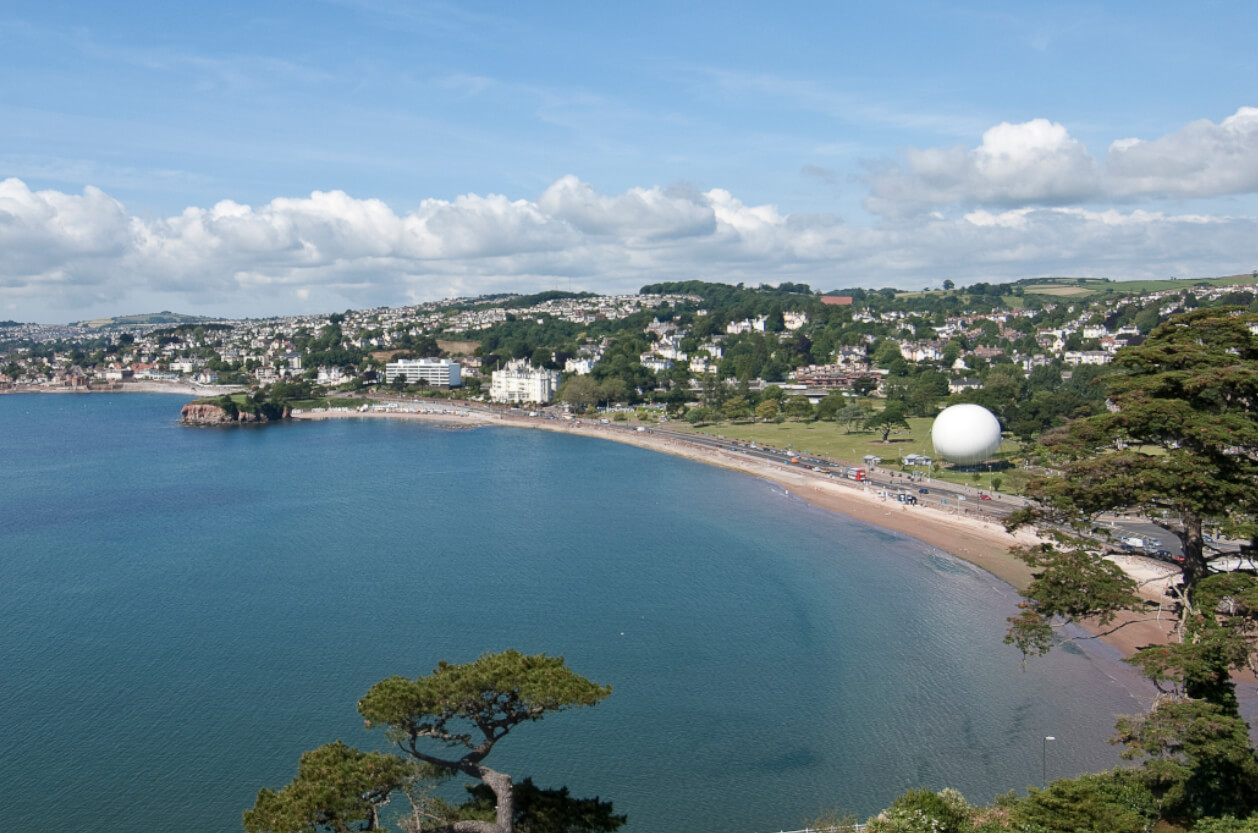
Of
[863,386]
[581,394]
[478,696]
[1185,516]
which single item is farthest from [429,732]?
[581,394]

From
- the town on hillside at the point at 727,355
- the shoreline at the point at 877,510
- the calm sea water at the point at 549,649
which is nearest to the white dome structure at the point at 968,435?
the shoreline at the point at 877,510

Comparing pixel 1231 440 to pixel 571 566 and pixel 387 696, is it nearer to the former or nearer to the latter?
pixel 387 696

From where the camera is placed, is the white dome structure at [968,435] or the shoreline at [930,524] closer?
the shoreline at [930,524]

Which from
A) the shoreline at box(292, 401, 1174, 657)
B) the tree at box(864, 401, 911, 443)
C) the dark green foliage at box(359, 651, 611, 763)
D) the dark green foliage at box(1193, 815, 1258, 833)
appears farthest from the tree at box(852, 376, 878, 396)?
the dark green foliage at box(359, 651, 611, 763)

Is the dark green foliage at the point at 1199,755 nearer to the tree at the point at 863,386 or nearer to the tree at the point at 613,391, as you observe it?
the tree at the point at 863,386

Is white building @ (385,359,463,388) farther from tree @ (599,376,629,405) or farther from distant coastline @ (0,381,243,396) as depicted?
distant coastline @ (0,381,243,396)
